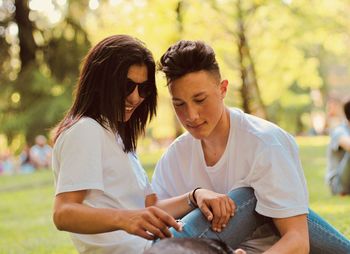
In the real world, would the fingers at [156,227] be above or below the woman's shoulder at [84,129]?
below

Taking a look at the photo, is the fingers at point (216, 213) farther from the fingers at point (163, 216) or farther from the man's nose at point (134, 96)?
the man's nose at point (134, 96)

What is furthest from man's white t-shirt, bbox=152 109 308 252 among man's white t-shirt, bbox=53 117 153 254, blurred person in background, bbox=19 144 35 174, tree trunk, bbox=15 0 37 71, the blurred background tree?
tree trunk, bbox=15 0 37 71

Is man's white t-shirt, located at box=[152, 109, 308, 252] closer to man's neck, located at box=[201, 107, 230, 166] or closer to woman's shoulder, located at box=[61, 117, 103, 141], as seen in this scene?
man's neck, located at box=[201, 107, 230, 166]

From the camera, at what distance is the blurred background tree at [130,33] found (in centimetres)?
1441

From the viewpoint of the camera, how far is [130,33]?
15.5m

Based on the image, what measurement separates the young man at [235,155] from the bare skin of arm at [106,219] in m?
0.45

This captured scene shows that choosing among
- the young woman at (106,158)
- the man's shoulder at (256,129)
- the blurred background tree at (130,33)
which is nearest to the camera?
the young woman at (106,158)

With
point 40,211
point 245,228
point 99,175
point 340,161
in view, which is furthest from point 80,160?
point 40,211

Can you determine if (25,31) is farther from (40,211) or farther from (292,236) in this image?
(292,236)

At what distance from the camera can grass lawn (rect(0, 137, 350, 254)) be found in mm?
5512

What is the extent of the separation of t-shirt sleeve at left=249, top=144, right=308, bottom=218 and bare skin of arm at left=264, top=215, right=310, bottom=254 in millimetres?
36

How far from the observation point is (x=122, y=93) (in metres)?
2.74

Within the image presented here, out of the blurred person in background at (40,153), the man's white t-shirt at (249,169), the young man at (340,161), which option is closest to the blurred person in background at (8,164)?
the blurred person in background at (40,153)

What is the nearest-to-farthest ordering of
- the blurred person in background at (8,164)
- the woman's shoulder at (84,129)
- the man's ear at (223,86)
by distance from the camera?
1. the woman's shoulder at (84,129)
2. the man's ear at (223,86)
3. the blurred person in background at (8,164)
